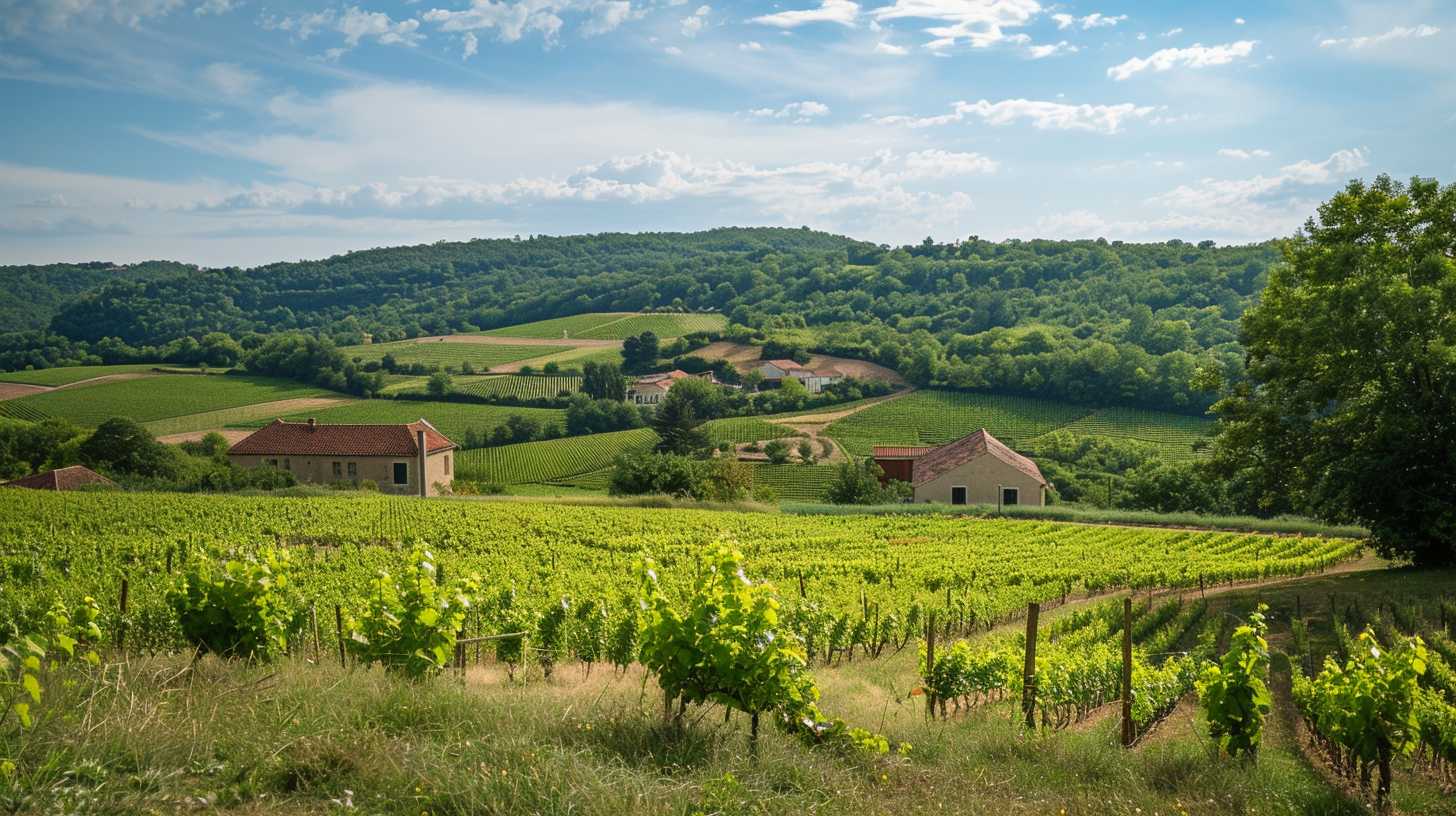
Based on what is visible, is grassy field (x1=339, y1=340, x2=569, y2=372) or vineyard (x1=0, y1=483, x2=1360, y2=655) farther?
grassy field (x1=339, y1=340, x2=569, y2=372)

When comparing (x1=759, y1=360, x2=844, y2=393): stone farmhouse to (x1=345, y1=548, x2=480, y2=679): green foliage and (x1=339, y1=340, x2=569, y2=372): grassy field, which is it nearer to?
(x1=339, y1=340, x2=569, y2=372): grassy field

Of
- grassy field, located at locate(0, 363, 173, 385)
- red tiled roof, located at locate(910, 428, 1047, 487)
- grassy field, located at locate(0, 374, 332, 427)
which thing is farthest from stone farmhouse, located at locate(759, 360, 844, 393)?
grassy field, located at locate(0, 363, 173, 385)

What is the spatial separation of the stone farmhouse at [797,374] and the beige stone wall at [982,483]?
42.8 m

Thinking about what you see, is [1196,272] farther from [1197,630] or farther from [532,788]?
[532,788]

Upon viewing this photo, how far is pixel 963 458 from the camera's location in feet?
164

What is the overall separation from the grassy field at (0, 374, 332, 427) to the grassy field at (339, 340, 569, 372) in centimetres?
1325

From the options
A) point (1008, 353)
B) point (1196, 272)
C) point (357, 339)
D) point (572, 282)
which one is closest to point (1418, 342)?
point (1008, 353)

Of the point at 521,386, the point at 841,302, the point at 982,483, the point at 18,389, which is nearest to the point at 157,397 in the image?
the point at 18,389

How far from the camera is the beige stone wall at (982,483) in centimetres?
4966

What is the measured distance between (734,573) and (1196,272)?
4554 inches

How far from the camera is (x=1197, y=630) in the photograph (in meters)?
17.3

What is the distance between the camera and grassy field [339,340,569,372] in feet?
333

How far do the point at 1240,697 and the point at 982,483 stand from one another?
4217 centimetres

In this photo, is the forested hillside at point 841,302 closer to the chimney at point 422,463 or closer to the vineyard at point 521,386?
the vineyard at point 521,386
